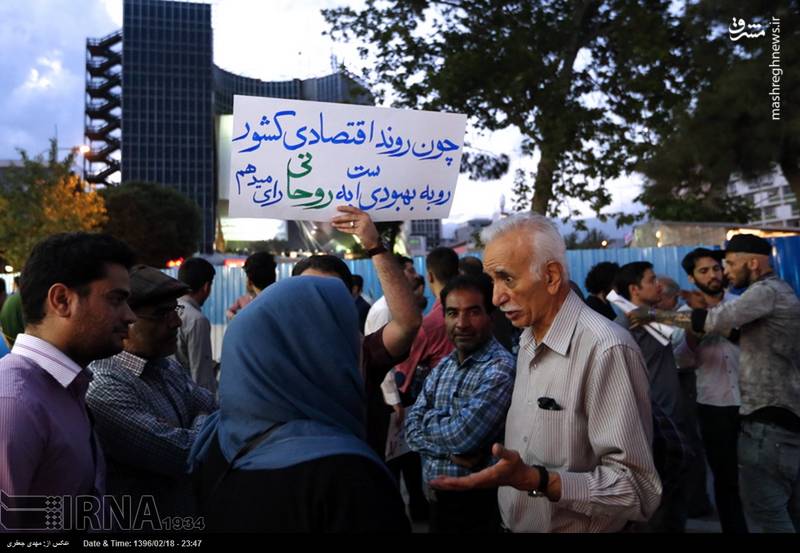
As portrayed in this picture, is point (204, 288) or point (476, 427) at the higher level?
point (204, 288)

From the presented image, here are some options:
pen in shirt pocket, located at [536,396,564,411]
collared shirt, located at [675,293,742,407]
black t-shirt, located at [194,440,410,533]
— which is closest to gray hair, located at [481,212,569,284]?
pen in shirt pocket, located at [536,396,564,411]

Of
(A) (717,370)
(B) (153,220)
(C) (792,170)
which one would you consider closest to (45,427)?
(A) (717,370)

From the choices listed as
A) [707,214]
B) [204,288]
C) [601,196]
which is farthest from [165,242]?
[204,288]

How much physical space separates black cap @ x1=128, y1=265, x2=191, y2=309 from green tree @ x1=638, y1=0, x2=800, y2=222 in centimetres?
807

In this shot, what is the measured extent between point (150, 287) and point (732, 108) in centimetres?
930

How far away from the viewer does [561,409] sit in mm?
1980

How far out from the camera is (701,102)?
396 inches

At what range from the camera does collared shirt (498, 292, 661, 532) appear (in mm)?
1855

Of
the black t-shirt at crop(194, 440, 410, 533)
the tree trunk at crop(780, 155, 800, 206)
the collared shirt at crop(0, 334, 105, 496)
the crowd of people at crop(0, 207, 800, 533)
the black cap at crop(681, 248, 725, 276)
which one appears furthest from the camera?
the tree trunk at crop(780, 155, 800, 206)

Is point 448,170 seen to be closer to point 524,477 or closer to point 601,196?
point 524,477

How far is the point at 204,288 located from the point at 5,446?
348cm

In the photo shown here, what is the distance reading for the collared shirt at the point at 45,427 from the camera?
1.66 meters

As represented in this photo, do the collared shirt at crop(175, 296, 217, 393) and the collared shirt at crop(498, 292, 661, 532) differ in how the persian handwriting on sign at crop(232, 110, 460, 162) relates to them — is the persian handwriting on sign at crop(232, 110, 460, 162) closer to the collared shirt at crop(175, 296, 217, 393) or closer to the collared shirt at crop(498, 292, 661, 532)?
the collared shirt at crop(498, 292, 661, 532)

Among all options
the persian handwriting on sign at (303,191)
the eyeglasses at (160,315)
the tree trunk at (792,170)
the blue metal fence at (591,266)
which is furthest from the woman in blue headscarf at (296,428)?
the tree trunk at (792,170)
